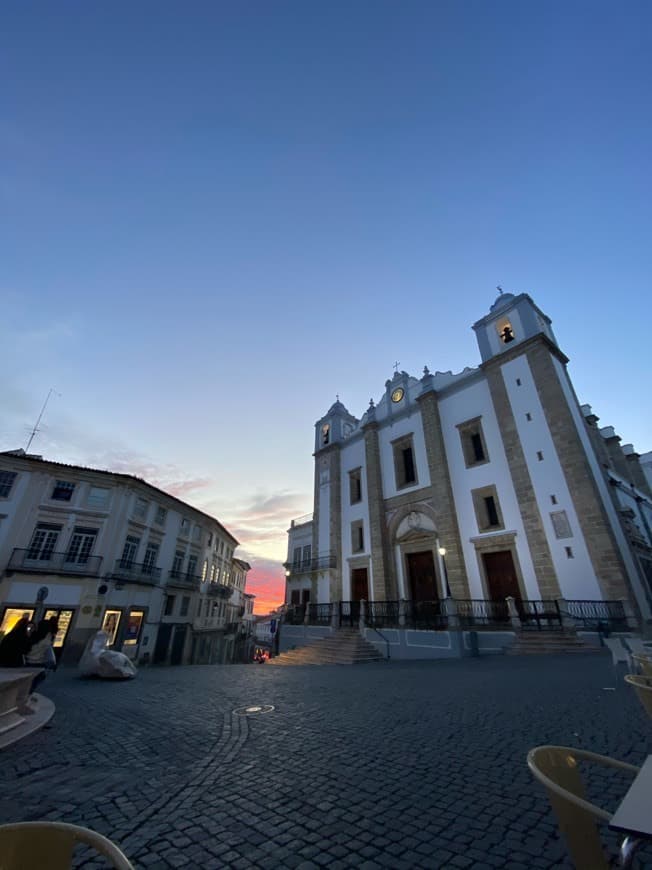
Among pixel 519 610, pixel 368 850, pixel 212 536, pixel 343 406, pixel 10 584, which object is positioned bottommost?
pixel 368 850

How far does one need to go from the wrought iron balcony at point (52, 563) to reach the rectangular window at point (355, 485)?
1607 cm

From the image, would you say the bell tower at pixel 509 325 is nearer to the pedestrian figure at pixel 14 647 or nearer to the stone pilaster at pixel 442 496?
the stone pilaster at pixel 442 496

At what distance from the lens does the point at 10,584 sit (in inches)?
748

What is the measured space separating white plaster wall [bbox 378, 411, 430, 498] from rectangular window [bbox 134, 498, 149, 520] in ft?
52.0

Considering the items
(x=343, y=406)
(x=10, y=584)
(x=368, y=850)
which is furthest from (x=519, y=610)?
(x=10, y=584)

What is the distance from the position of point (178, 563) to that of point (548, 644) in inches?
931

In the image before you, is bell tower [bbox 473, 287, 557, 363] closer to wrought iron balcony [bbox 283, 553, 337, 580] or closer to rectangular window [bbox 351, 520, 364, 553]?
rectangular window [bbox 351, 520, 364, 553]

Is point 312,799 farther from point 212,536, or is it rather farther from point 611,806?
point 212,536

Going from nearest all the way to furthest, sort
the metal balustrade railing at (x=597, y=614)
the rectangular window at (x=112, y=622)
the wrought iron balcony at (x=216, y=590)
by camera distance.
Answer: the metal balustrade railing at (x=597, y=614), the rectangular window at (x=112, y=622), the wrought iron balcony at (x=216, y=590)

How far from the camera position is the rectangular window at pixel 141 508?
23891mm

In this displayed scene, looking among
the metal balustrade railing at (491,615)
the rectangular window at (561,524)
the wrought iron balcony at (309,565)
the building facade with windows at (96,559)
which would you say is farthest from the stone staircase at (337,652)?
the building facade with windows at (96,559)

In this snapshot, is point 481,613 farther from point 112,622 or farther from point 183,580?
point 183,580

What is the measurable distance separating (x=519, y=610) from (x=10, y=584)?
24.6 meters

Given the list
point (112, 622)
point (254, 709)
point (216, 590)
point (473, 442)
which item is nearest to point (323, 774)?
point (254, 709)
